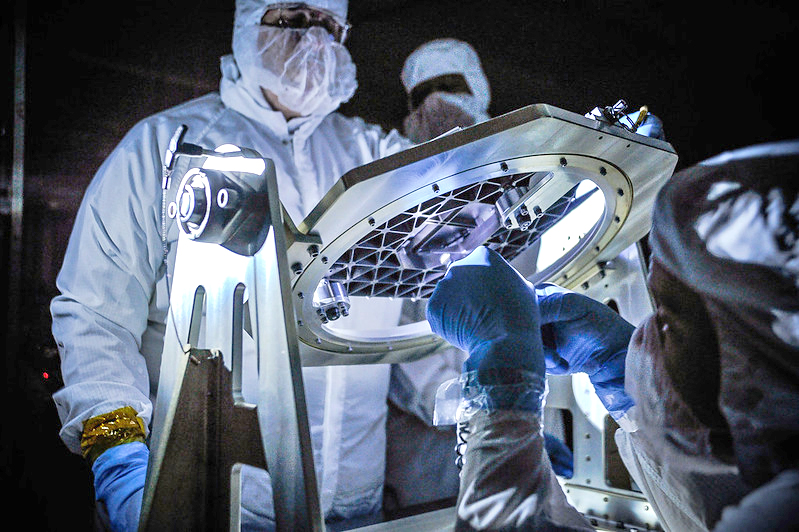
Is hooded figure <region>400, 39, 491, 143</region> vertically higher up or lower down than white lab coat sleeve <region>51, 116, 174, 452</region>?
higher up

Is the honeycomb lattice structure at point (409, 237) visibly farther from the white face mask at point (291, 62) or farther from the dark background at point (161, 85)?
the white face mask at point (291, 62)

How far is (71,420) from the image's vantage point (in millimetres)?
1086

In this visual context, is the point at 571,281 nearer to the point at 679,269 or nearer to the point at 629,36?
the point at 679,269

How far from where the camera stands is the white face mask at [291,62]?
1457 millimetres

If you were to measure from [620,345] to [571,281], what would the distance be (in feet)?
0.73

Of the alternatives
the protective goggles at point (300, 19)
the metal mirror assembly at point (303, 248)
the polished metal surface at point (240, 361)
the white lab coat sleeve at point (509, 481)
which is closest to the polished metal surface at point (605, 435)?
the metal mirror assembly at point (303, 248)

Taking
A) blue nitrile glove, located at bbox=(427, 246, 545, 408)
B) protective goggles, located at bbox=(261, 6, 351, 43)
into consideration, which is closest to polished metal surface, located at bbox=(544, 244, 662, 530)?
blue nitrile glove, located at bbox=(427, 246, 545, 408)

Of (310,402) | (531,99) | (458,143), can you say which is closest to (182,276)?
(458,143)

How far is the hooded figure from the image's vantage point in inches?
67.5

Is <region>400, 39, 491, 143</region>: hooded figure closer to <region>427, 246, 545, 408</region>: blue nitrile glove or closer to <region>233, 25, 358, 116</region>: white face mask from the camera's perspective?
<region>233, 25, 358, 116</region>: white face mask

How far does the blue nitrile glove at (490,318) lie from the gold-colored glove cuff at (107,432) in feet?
2.21

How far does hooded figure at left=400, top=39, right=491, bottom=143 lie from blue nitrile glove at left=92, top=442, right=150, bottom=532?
115 centimetres

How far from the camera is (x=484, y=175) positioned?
72 centimetres

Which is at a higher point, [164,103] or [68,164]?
[164,103]
